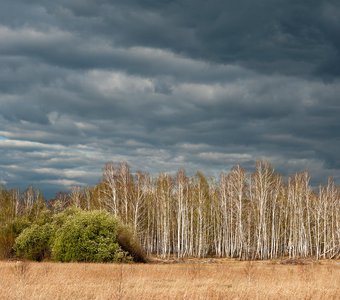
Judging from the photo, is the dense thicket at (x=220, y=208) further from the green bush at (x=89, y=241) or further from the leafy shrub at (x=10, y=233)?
the green bush at (x=89, y=241)

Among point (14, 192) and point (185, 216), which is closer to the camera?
point (185, 216)

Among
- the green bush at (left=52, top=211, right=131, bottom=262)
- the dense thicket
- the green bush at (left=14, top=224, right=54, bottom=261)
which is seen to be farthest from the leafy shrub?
the dense thicket

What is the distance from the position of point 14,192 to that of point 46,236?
239 feet

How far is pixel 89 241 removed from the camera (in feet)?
159

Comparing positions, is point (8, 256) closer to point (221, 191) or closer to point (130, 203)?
point (130, 203)

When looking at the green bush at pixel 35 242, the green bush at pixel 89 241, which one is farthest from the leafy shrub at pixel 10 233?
the green bush at pixel 89 241

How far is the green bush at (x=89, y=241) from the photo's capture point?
159ft

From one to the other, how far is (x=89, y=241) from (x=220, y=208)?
163 feet

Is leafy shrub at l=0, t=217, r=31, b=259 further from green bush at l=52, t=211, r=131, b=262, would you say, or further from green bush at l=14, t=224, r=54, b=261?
green bush at l=52, t=211, r=131, b=262

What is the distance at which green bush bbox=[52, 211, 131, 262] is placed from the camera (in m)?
48.4

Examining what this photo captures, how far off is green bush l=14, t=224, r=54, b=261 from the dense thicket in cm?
2748

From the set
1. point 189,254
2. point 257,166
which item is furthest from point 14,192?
point 257,166

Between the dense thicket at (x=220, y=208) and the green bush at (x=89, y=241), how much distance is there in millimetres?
31657

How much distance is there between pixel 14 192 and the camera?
404 feet
